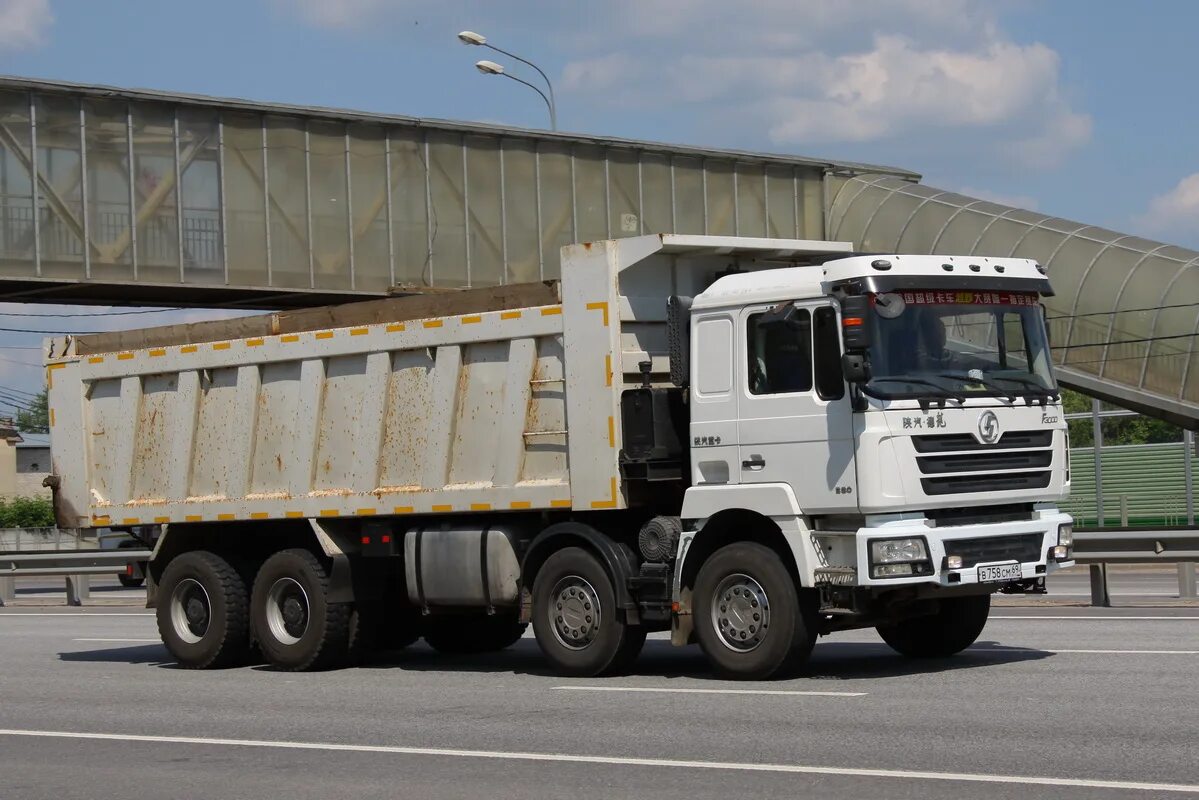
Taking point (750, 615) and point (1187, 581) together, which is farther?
point (1187, 581)

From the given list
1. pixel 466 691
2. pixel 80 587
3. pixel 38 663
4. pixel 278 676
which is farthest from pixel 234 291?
pixel 466 691

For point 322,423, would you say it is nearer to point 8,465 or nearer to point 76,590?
point 76,590

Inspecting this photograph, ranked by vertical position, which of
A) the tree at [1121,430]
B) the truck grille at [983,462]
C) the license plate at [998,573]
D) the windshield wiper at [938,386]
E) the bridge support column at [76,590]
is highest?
the tree at [1121,430]

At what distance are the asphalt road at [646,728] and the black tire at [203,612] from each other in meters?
0.40

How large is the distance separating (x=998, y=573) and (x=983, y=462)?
774 mm

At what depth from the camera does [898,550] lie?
1173cm

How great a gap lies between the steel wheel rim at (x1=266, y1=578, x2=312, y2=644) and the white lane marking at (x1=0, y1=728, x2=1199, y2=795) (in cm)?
383

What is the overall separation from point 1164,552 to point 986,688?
997cm

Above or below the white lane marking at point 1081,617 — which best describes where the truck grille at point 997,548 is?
above

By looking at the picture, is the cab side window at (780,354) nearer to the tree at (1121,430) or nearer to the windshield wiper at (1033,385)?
the windshield wiper at (1033,385)

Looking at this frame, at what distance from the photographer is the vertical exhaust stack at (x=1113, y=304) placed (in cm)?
3716

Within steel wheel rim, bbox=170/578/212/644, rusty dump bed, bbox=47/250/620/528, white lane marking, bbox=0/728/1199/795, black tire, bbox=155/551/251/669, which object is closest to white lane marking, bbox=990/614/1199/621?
rusty dump bed, bbox=47/250/620/528

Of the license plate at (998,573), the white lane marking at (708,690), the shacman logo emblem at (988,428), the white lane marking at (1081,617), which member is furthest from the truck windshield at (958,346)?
the white lane marking at (1081,617)

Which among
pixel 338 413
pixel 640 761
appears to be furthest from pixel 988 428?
pixel 338 413
